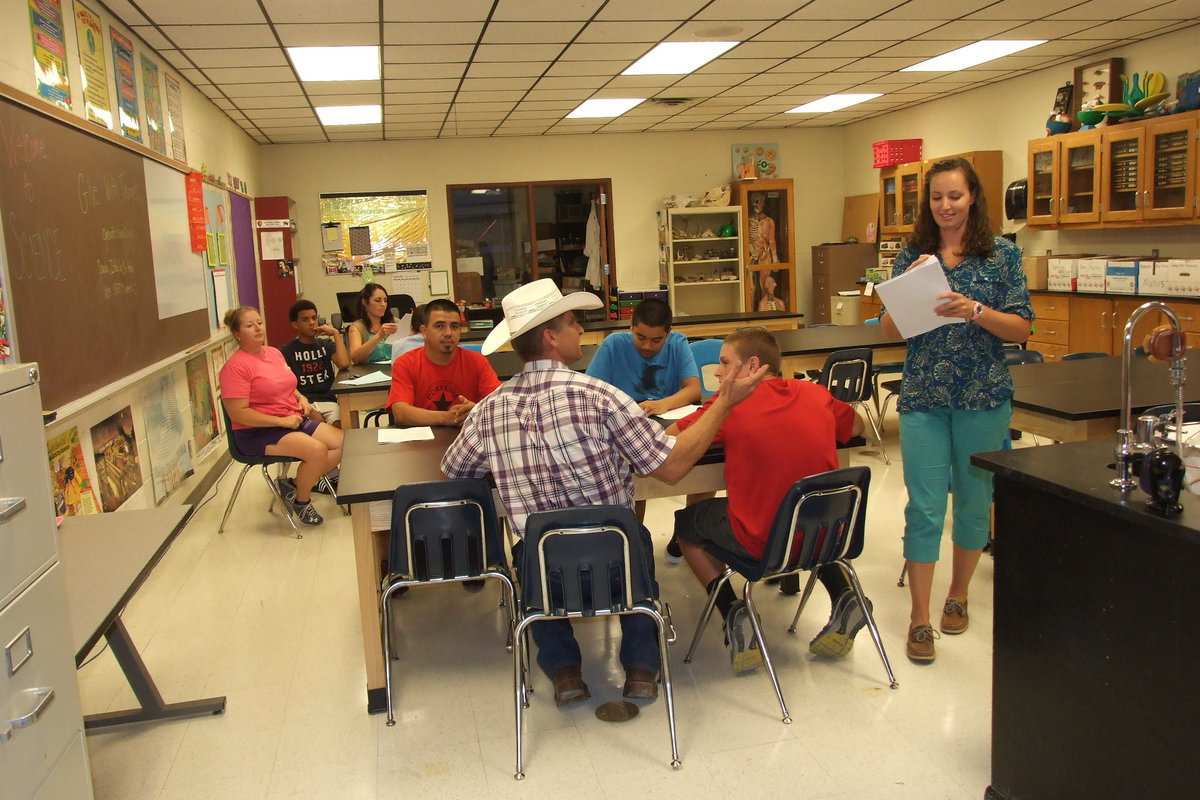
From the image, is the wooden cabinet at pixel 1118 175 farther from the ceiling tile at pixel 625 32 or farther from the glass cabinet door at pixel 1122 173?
the ceiling tile at pixel 625 32

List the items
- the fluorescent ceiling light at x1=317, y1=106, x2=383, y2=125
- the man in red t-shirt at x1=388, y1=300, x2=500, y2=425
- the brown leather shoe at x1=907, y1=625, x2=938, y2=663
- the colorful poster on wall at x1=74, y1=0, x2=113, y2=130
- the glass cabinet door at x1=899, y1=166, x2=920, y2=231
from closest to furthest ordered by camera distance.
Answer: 1. the brown leather shoe at x1=907, y1=625, x2=938, y2=663
2. the man in red t-shirt at x1=388, y1=300, x2=500, y2=425
3. the colorful poster on wall at x1=74, y1=0, x2=113, y2=130
4. the fluorescent ceiling light at x1=317, y1=106, x2=383, y2=125
5. the glass cabinet door at x1=899, y1=166, x2=920, y2=231

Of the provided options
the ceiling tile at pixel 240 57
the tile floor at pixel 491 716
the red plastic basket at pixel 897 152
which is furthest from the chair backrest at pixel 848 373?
the red plastic basket at pixel 897 152

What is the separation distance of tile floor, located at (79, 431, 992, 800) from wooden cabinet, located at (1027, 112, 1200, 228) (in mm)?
3881

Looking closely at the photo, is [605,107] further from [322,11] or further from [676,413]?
[676,413]

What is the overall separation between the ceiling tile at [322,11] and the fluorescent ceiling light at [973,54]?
4330mm

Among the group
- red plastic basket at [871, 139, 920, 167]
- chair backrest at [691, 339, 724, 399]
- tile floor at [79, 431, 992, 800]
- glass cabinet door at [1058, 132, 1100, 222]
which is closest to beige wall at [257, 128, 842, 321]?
red plastic basket at [871, 139, 920, 167]

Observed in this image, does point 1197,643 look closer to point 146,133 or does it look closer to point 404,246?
point 146,133

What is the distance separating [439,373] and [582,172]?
6.86m

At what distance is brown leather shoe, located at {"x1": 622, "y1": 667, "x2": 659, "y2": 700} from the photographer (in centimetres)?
269

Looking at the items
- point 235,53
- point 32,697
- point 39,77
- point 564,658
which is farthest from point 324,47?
point 32,697

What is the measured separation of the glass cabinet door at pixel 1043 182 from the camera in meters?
7.05

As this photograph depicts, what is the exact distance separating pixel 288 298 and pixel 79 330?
5.13m

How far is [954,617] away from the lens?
3053mm

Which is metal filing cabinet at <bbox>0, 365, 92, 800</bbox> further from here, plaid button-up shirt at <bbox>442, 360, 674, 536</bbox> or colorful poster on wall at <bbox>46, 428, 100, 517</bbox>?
colorful poster on wall at <bbox>46, 428, 100, 517</bbox>
